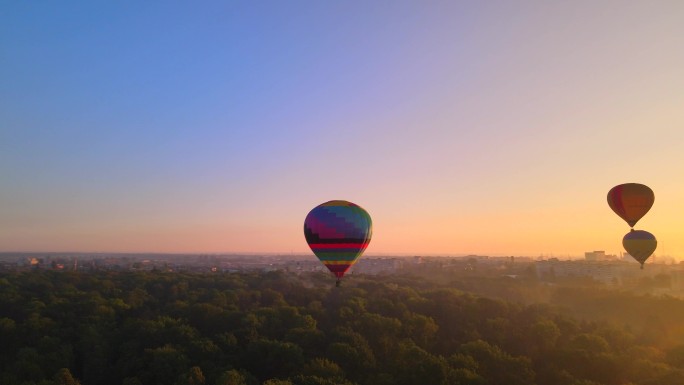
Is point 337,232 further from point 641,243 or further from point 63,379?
point 641,243

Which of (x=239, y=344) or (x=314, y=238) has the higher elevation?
(x=314, y=238)

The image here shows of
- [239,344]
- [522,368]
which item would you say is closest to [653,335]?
[522,368]

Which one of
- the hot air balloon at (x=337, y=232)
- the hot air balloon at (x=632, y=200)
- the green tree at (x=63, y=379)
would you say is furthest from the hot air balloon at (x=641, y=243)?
the green tree at (x=63, y=379)

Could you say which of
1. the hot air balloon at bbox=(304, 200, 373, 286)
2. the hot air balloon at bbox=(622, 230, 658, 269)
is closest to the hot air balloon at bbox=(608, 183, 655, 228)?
the hot air balloon at bbox=(622, 230, 658, 269)

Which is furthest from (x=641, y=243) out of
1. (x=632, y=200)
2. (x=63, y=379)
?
(x=63, y=379)

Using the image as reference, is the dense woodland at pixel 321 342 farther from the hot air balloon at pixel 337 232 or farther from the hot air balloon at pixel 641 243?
the hot air balloon at pixel 641 243

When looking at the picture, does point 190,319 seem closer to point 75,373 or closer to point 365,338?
point 75,373

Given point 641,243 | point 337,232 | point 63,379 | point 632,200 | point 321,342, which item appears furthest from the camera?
point 641,243
